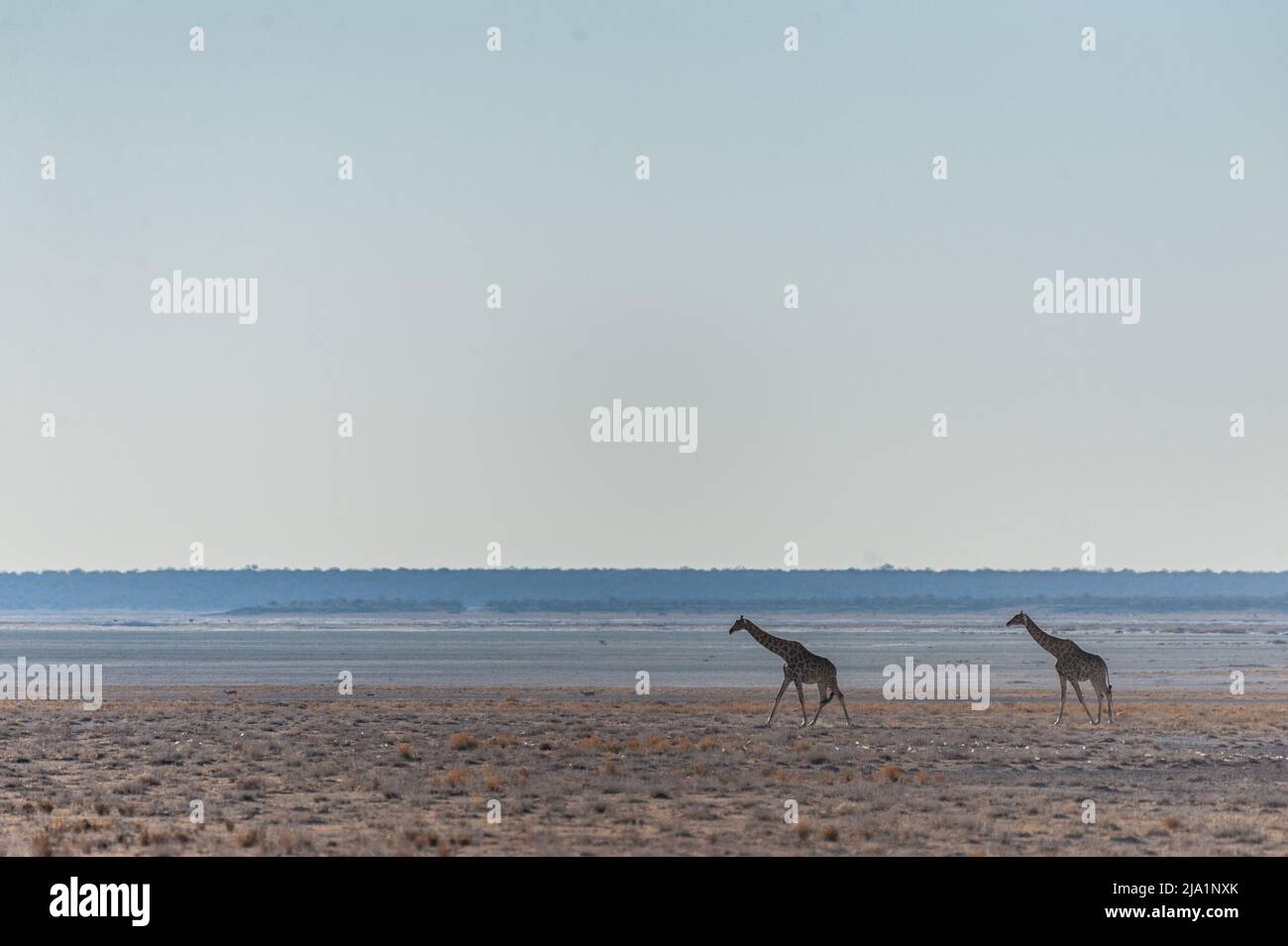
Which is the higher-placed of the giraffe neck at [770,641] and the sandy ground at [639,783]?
the giraffe neck at [770,641]

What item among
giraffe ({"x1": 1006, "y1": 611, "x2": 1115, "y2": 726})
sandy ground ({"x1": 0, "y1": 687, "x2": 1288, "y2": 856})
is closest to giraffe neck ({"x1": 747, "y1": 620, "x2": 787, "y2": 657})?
sandy ground ({"x1": 0, "y1": 687, "x2": 1288, "y2": 856})

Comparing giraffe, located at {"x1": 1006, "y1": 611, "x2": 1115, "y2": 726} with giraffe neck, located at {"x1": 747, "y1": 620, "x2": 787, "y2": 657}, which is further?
giraffe, located at {"x1": 1006, "y1": 611, "x2": 1115, "y2": 726}

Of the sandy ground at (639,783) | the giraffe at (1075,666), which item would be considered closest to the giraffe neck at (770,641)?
the sandy ground at (639,783)

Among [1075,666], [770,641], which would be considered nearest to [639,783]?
[770,641]

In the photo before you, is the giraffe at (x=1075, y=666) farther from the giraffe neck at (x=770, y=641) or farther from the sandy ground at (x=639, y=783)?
the giraffe neck at (x=770, y=641)

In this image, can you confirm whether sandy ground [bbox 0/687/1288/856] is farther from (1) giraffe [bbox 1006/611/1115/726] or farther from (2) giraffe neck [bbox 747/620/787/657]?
(2) giraffe neck [bbox 747/620/787/657]

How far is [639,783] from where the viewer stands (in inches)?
957

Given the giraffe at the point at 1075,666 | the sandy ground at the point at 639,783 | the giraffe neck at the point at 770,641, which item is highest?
the giraffe neck at the point at 770,641

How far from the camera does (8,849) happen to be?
1888cm

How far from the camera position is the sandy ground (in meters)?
19.5

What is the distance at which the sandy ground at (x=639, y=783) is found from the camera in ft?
64.1

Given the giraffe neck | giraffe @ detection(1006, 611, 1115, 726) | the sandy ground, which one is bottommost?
the sandy ground

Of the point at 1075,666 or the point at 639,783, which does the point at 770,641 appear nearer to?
the point at 1075,666
